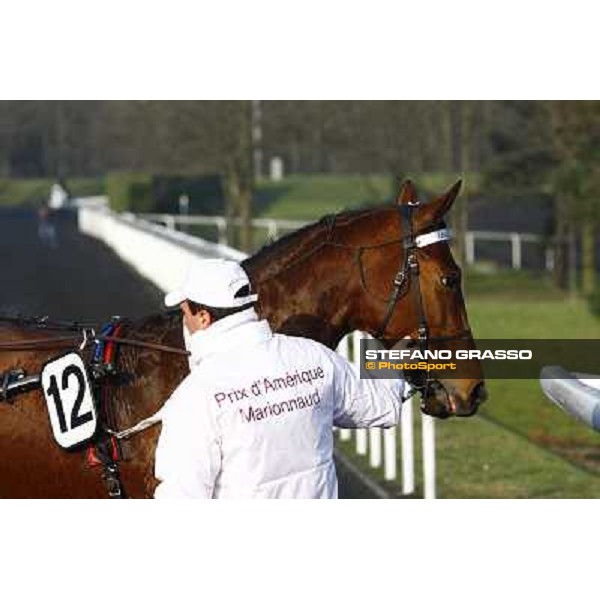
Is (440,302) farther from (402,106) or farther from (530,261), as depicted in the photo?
(530,261)

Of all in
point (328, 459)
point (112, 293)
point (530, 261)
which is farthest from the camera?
point (530, 261)

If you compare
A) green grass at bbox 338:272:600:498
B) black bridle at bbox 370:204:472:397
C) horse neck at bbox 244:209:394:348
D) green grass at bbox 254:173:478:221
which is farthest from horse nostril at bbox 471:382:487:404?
green grass at bbox 254:173:478:221

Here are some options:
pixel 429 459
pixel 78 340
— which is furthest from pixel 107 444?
pixel 429 459

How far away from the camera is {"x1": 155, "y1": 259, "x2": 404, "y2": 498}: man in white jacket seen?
379 centimetres

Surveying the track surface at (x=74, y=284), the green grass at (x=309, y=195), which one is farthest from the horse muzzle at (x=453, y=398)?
the green grass at (x=309, y=195)

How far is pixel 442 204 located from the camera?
4914 mm

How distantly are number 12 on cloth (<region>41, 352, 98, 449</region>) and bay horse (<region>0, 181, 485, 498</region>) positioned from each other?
0.07 metres

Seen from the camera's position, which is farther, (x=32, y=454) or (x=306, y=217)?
(x=306, y=217)

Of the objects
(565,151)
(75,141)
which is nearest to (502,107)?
(565,151)

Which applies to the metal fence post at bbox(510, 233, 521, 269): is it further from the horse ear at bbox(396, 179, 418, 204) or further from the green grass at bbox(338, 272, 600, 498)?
the horse ear at bbox(396, 179, 418, 204)

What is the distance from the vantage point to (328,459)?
406 cm

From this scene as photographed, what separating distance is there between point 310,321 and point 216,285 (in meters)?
1.27

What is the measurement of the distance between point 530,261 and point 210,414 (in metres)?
27.3

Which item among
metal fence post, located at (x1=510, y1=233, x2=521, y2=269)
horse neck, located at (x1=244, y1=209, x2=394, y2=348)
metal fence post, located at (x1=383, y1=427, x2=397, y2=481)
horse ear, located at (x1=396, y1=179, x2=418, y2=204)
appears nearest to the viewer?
horse neck, located at (x1=244, y1=209, x2=394, y2=348)
